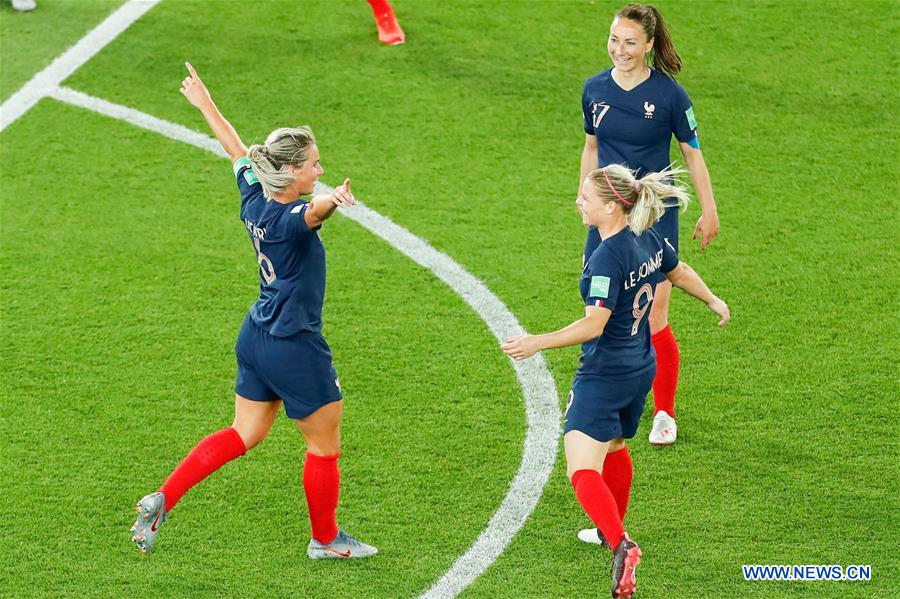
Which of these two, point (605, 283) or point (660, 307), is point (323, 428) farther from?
point (660, 307)

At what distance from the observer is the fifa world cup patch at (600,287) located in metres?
4.98

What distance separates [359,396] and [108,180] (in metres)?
3.05

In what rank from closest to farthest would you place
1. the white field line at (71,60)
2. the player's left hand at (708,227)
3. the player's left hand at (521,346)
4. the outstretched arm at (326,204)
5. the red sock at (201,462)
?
the outstretched arm at (326,204) < the player's left hand at (521,346) < the red sock at (201,462) < the player's left hand at (708,227) < the white field line at (71,60)

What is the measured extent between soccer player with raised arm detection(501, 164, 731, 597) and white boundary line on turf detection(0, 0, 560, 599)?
0.77 metres

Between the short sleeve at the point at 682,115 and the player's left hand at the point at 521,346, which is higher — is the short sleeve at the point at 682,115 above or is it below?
above

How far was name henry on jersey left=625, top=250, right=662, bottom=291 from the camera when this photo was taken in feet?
16.5

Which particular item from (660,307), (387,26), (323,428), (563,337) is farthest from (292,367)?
(387,26)

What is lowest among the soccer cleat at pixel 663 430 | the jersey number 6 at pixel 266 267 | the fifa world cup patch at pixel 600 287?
the soccer cleat at pixel 663 430

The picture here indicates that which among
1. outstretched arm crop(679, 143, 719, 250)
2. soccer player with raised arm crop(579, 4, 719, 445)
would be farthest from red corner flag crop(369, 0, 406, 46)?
outstretched arm crop(679, 143, 719, 250)

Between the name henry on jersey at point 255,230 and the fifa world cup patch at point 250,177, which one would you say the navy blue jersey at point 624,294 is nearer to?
the name henry on jersey at point 255,230

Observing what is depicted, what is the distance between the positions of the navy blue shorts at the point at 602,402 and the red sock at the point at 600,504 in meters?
0.19

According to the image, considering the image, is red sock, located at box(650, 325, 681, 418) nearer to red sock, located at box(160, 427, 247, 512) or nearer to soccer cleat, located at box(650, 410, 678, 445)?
soccer cleat, located at box(650, 410, 678, 445)

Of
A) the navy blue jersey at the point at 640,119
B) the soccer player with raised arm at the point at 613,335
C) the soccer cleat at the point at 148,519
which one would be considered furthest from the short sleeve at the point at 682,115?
the soccer cleat at the point at 148,519

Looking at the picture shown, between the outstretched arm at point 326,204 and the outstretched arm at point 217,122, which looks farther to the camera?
the outstretched arm at point 217,122
